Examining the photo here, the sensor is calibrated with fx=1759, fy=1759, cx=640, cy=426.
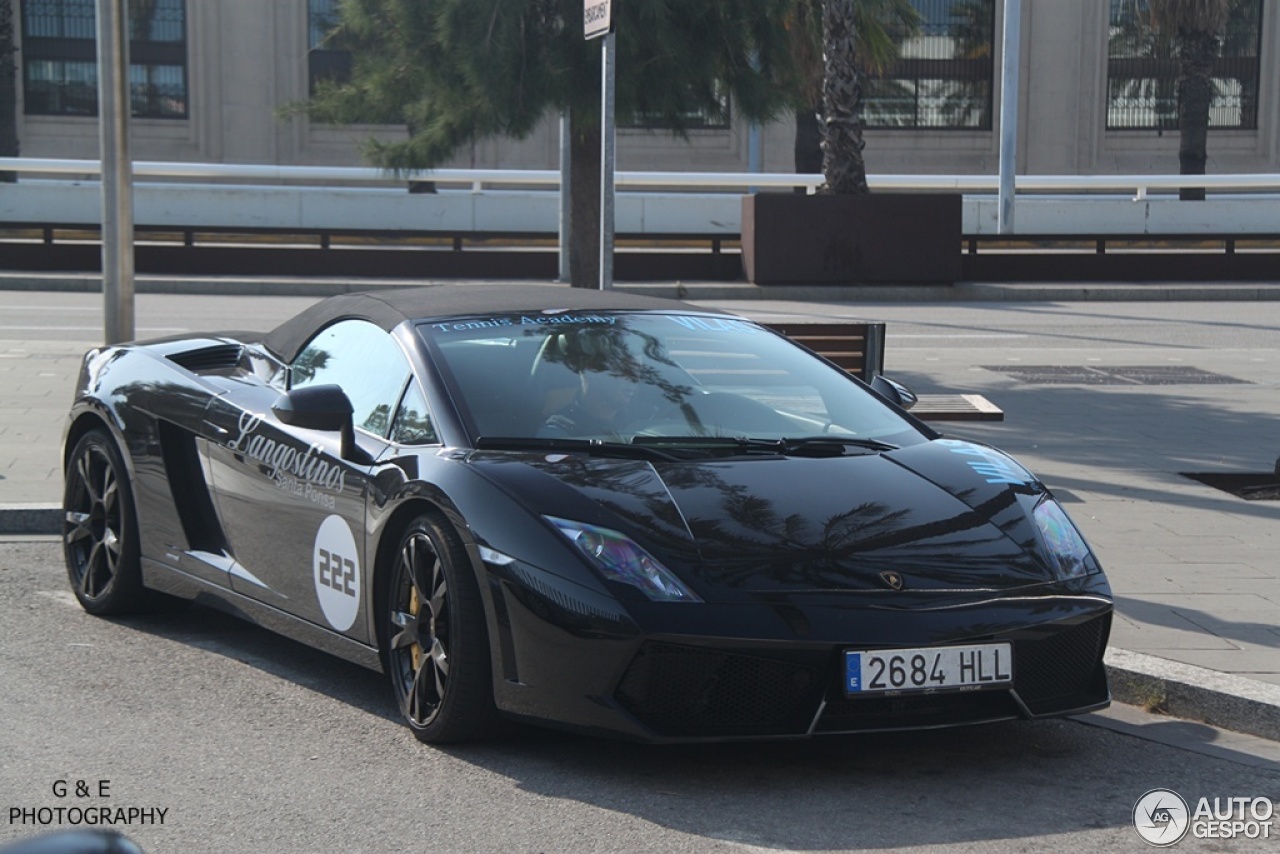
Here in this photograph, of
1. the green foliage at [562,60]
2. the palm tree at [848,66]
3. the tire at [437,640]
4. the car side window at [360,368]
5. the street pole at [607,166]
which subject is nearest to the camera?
the tire at [437,640]

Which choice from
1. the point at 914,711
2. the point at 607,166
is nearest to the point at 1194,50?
the point at 607,166

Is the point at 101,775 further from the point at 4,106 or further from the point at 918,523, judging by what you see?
the point at 4,106

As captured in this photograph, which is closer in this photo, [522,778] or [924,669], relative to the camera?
[924,669]

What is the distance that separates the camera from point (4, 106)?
4122 centimetres

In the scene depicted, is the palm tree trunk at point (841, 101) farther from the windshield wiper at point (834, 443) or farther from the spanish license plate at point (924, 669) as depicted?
the spanish license plate at point (924, 669)

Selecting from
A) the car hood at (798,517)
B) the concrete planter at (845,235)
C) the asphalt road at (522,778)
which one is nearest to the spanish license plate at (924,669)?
the car hood at (798,517)

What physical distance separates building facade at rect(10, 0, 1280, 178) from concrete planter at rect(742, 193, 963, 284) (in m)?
20.7

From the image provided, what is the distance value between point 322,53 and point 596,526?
4422cm

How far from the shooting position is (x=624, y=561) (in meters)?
4.52

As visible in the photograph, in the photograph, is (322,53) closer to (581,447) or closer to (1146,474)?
(1146,474)

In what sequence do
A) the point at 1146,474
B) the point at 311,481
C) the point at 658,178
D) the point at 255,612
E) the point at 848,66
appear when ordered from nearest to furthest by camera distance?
the point at 311,481
the point at 255,612
the point at 1146,474
the point at 848,66
the point at 658,178

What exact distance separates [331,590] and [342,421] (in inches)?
20.3

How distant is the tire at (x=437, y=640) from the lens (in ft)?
15.4

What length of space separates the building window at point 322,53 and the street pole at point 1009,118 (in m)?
20.5
